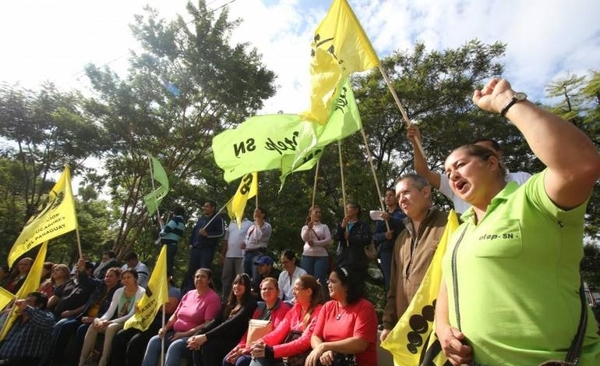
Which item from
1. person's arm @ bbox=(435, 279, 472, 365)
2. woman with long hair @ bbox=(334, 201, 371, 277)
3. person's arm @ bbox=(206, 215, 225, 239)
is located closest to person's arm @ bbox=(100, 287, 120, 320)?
person's arm @ bbox=(206, 215, 225, 239)

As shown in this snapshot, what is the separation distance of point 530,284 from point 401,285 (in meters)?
1.91

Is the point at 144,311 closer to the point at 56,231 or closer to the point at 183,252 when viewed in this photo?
the point at 56,231

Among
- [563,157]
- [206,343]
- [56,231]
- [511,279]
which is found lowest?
[206,343]

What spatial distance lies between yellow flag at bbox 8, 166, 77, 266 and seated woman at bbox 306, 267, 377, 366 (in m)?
4.86

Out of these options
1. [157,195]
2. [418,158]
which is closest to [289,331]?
[418,158]

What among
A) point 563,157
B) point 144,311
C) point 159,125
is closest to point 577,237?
point 563,157

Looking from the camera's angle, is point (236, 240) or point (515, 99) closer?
point (515, 99)

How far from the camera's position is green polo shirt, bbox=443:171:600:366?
140 cm

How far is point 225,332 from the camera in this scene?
5258 mm

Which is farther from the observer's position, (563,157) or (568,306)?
(568,306)

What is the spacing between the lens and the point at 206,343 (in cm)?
524

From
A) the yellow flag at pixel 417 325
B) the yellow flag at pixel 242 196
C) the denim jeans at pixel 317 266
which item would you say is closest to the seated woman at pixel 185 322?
the yellow flag at pixel 242 196

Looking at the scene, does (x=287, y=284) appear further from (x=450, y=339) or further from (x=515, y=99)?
(x=515, y=99)

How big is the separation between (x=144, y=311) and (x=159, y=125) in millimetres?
10306
